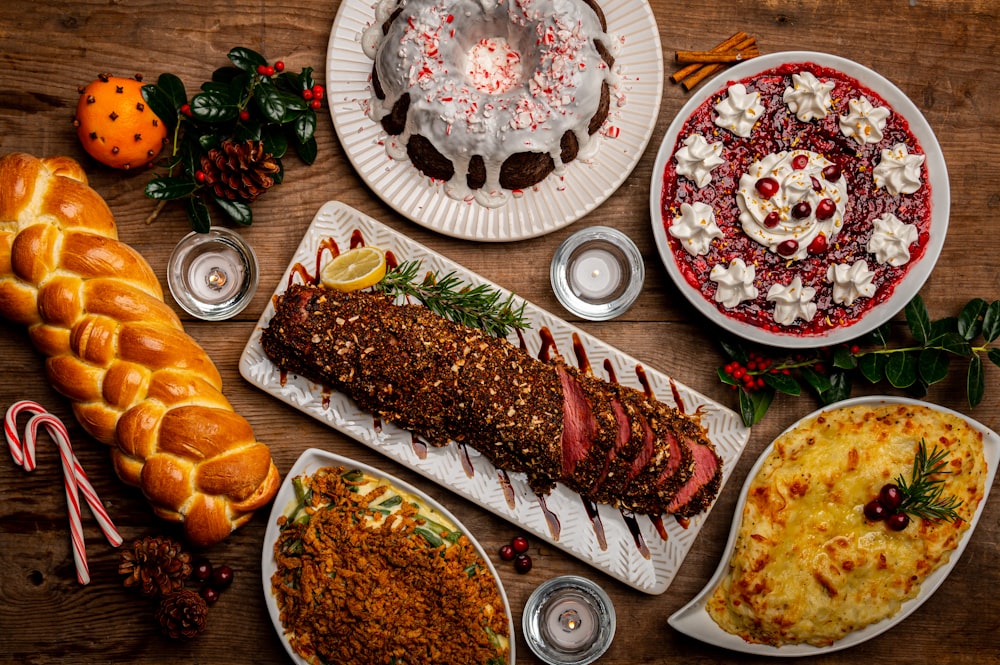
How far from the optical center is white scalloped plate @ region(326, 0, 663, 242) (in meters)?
2.96

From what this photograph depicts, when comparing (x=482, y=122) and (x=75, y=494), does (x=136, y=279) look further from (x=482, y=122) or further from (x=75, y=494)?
(x=482, y=122)

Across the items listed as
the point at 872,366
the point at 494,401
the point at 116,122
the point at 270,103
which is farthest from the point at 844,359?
the point at 116,122

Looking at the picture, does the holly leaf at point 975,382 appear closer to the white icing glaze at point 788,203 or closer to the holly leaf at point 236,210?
the white icing glaze at point 788,203

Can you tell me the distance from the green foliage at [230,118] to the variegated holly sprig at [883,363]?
6.52 feet

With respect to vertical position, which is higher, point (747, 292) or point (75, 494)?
point (747, 292)

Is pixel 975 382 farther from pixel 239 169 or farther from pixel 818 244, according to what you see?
pixel 239 169

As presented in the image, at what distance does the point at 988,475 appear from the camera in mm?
2826

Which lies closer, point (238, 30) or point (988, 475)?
point (988, 475)

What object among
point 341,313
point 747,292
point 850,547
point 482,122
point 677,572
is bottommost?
point 677,572

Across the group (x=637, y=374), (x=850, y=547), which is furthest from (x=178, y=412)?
(x=850, y=547)

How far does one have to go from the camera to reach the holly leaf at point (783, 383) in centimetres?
292

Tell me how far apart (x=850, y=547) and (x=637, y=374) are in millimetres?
1018

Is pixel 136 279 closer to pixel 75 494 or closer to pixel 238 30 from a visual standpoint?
pixel 75 494

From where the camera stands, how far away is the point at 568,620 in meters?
2.97
